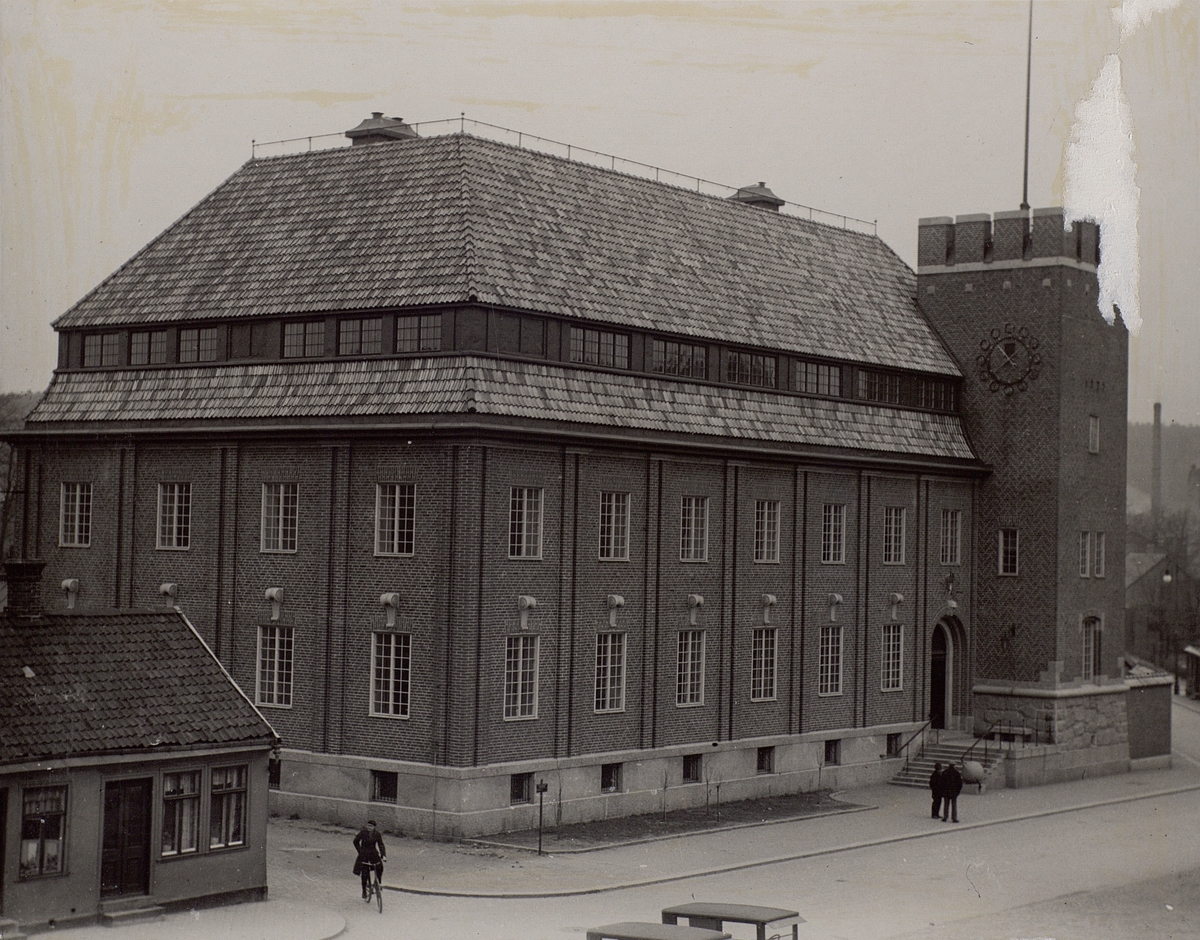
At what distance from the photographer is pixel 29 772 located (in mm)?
26703

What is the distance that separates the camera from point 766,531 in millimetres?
47938

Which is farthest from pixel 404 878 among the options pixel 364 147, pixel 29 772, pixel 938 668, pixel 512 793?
pixel 938 668

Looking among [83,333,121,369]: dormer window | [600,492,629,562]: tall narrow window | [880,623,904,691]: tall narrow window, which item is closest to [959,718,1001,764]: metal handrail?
[880,623,904,691]: tall narrow window

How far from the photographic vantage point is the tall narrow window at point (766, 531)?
47.6m

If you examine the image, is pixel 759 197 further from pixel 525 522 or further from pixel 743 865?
pixel 743 865

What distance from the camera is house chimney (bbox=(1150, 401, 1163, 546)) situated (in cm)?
6869

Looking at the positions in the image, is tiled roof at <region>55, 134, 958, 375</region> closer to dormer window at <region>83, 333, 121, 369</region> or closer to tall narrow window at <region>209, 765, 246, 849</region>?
dormer window at <region>83, 333, 121, 369</region>

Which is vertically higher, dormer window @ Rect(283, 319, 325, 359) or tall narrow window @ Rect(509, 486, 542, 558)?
dormer window @ Rect(283, 319, 325, 359)

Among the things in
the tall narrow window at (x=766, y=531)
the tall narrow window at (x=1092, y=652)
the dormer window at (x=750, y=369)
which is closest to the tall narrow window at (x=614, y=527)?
the tall narrow window at (x=766, y=531)

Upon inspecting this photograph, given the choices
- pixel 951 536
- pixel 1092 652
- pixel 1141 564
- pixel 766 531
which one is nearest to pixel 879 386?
pixel 951 536

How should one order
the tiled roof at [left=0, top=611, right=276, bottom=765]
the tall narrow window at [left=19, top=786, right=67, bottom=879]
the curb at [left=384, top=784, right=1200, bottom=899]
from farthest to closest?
the curb at [left=384, top=784, right=1200, bottom=899] → the tiled roof at [left=0, top=611, right=276, bottom=765] → the tall narrow window at [left=19, top=786, right=67, bottom=879]

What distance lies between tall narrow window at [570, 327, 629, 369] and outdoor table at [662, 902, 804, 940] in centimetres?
1721

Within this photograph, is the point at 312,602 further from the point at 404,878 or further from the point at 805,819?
the point at 805,819

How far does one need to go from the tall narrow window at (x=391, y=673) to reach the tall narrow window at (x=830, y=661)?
14.1 meters
